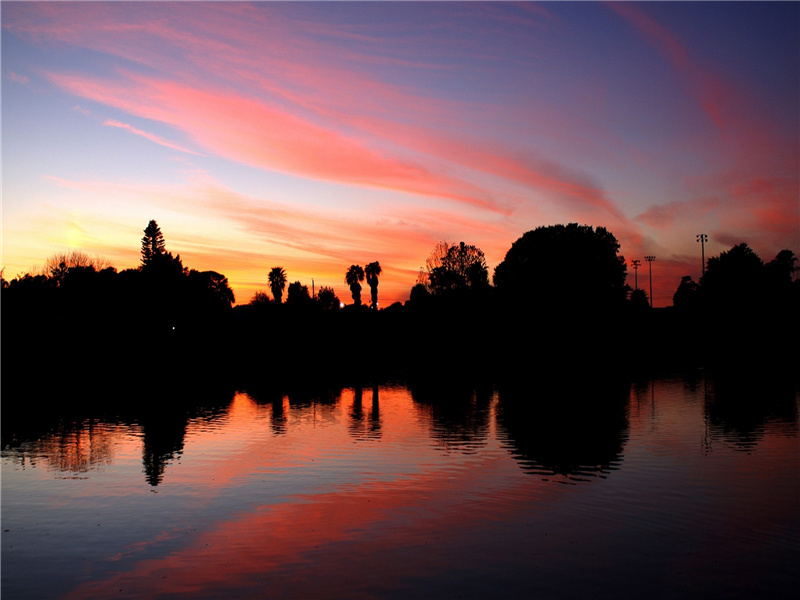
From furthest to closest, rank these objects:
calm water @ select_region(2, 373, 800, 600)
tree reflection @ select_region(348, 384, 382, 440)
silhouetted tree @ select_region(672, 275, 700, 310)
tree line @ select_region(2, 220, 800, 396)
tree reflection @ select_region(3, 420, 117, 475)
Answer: silhouetted tree @ select_region(672, 275, 700, 310)
tree line @ select_region(2, 220, 800, 396)
tree reflection @ select_region(348, 384, 382, 440)
tree reflection @ select_region(3, 420, 117, 475)
calm water @ select_region(2, 373, 800, 600)

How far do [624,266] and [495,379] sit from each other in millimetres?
50106

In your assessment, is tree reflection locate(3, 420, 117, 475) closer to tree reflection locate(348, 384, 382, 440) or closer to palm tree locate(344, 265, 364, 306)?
tree reflection locate(348, 384, 382, 440)

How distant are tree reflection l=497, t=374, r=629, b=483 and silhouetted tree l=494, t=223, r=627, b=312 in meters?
41.0

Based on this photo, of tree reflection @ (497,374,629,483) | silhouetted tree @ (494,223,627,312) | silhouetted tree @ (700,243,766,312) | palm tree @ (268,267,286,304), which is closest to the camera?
tree reflection @ (497,374,629,483)

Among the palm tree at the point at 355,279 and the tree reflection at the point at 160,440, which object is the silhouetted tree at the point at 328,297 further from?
the tree reflection at the point at 160,440

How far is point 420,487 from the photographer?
17125 millimetres

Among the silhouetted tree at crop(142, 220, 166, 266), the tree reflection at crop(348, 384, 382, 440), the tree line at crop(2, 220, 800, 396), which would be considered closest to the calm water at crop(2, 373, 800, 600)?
the tree reflection at crop(348, 384, 382, 440)

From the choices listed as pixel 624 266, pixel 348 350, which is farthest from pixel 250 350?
pixel 624 266

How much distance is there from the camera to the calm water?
439 inches

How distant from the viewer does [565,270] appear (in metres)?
83.5

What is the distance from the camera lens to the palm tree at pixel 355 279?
14725cm

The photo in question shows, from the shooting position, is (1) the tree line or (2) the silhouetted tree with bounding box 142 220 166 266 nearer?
(1) the tree line

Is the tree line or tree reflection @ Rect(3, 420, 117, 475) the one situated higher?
the tree line

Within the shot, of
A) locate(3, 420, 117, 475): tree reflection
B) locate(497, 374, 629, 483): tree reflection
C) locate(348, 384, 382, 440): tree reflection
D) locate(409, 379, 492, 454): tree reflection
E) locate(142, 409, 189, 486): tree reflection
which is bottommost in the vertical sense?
locate(3, 420, 117, 475): tree reflection
